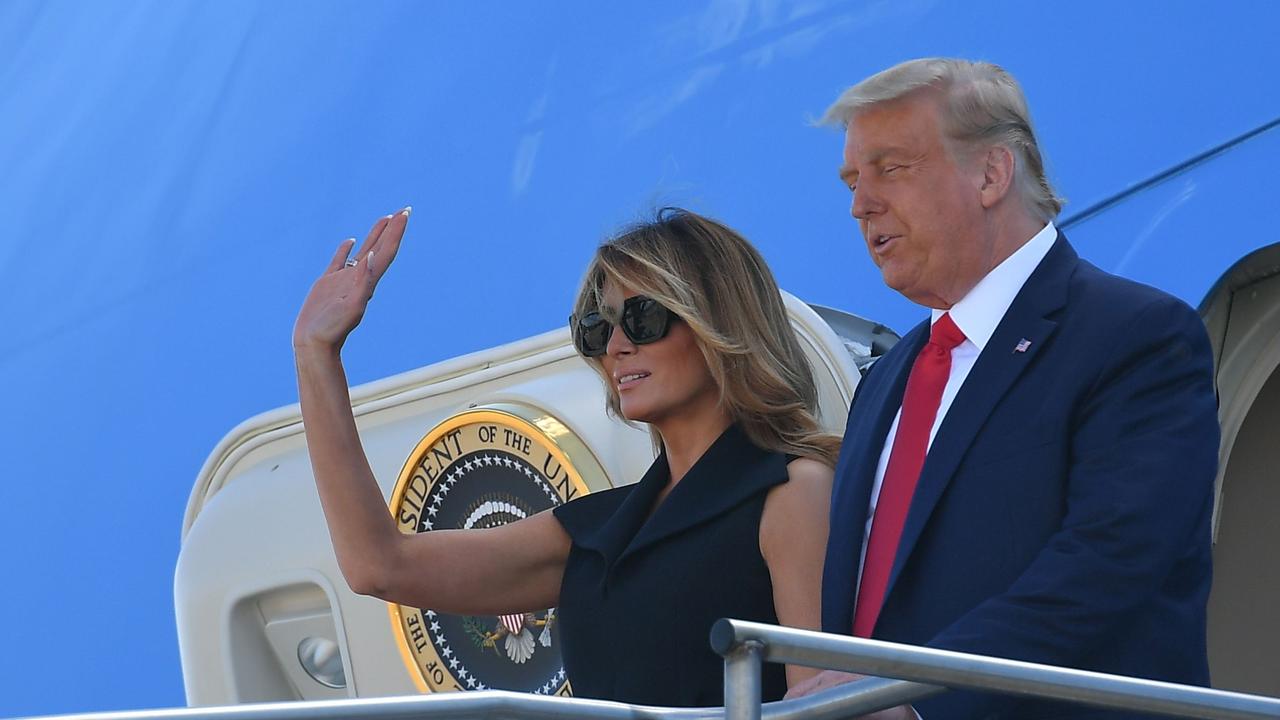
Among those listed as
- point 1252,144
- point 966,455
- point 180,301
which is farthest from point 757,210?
point 180,301

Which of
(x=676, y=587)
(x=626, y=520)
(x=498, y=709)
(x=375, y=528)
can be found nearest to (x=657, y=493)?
(x=626, y=520)

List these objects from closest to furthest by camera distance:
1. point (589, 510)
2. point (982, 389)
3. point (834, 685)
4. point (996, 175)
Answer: point (834, 685)
point (982, 389)
point (996, 175)
point (589, 510)

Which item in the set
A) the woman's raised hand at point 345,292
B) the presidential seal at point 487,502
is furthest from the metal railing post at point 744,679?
the presidential seal at point 487,502

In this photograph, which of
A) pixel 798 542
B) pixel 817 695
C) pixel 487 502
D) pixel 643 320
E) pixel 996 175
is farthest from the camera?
pixel 487 502

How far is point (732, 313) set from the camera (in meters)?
1.88

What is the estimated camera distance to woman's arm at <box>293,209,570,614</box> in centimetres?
190

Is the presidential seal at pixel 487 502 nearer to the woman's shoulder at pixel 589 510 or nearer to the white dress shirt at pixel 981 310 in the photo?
the woman's shoulder at pixel 589 510

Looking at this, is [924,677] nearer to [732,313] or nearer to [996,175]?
[996,175]

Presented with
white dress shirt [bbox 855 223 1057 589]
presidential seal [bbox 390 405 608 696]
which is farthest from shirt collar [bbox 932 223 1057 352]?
presidential seal [bbox 390 405 608 696]

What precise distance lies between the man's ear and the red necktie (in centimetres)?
12

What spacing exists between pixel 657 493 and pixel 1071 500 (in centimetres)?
66

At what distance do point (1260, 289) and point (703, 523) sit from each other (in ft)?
2.36

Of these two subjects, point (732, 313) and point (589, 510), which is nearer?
point (732, 313)

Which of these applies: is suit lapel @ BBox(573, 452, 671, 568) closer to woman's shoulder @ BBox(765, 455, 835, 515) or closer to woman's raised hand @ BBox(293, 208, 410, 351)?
woman's shoulder @ BBox(765, 455, 835, 515)
